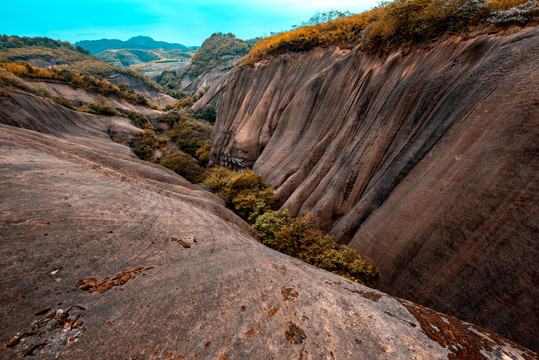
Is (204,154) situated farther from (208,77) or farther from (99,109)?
(208,77)

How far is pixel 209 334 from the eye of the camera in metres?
2.34

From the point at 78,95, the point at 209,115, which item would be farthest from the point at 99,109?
the point at 209,115

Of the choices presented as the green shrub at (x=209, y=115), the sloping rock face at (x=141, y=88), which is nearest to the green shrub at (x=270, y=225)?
the green shrub at (x=209, y=115)

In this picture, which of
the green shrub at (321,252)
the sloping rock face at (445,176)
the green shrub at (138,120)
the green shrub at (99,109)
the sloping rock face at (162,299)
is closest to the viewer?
the sloping rock face at (162,299)

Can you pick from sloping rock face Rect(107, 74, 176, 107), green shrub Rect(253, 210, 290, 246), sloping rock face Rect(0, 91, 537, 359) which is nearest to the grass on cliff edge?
sloping rock face Rect(0, 91, 537, 359)

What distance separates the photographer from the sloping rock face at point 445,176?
3973 mm

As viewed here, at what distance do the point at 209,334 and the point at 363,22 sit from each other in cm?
1679

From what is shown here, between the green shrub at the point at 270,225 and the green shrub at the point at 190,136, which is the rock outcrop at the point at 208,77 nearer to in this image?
the green shrub at the point at 190,136

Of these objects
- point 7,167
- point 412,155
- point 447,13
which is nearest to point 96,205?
point 7,167

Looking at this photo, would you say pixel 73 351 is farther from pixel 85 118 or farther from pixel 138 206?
pixel 85 118

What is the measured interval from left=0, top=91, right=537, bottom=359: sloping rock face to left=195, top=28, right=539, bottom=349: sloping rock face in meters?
1.55

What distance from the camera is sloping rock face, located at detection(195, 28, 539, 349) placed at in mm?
3973

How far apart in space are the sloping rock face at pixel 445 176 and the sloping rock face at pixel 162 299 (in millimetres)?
1552

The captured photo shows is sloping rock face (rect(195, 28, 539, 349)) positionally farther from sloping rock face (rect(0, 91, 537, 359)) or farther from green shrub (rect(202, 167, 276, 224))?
green shrub (rect(202, 167, 276, 224))
